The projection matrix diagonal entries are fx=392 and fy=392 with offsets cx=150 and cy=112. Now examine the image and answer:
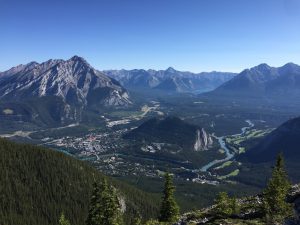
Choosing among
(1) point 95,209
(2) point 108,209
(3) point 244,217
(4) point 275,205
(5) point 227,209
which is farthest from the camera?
(1) point 95,209

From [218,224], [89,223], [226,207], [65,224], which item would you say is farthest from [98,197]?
[218,224]

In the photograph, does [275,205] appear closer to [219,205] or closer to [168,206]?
[219,205]

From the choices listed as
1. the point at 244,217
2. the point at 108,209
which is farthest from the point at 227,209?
the point at 108,209

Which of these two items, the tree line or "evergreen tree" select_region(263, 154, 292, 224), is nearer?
"evergreen tree" select_region(263, 154, 292, 224)

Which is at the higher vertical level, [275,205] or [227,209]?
[275,205]

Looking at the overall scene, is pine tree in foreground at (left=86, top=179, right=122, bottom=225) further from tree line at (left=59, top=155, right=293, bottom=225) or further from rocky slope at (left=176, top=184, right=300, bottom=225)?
rocky slope at (left=176, top=184, right=300, bottom=225)

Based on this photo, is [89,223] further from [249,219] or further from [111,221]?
[249,219]

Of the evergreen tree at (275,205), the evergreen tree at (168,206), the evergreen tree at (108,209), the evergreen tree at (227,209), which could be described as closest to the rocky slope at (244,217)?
the evergreen tree at (227,209)

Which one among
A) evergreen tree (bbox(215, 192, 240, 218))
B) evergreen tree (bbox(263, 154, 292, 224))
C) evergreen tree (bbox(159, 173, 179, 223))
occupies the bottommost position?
evergreen tree (bbox(159, 173, 179, 223))

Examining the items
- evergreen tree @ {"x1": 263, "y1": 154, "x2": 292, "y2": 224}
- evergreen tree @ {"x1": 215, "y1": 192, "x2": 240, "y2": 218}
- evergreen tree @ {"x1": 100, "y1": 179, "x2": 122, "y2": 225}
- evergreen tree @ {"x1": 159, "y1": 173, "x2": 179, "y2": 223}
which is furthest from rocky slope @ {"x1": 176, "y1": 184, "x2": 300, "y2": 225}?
evergreen tree @ {"x1": 159, "y1": 173, "x2": 179, "y2": 223}

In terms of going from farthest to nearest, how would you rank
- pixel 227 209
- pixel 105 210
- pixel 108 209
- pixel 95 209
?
pixel 95 209 < pixel 105 210 < pixel 108 209 < pixel 227 209

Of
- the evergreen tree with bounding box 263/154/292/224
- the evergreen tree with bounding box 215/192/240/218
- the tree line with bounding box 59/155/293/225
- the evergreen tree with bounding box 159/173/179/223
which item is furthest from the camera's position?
the evergreen tree with bounding box 159/173/179/223
